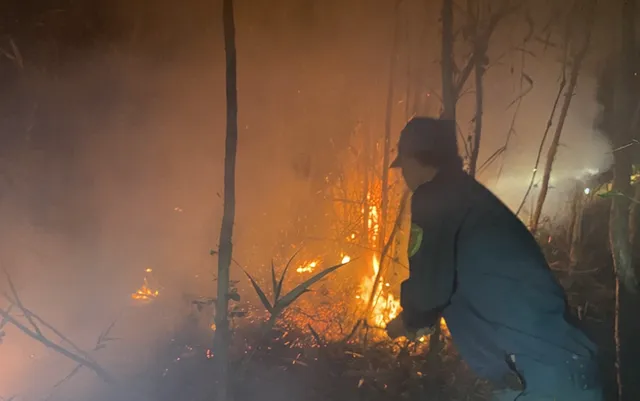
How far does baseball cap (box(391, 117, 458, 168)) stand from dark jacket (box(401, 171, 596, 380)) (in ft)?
0.30

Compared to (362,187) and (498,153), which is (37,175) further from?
(498,153)

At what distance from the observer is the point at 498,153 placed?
4.31 feet

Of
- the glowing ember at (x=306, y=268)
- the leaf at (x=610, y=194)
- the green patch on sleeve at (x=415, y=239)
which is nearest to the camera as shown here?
the green patch on sleeve at (x=415, y=239)

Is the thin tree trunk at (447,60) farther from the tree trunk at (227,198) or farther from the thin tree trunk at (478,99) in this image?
the tree trunk at (227,198)

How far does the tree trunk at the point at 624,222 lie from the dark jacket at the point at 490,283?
34 cm

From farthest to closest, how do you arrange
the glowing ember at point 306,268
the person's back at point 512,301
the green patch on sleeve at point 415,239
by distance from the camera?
the glowing ember at point 306,268 → the green patch on sleeve at point 415,239 → the person's back at point 512,301

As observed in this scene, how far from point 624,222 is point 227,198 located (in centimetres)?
118

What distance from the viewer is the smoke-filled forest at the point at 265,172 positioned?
4.17ft

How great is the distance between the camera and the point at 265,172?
4.24 feet

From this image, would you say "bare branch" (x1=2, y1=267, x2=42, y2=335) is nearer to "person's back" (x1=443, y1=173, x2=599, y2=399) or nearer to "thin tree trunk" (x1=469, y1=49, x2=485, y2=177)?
"person's back" (x1=443, y1=173, x2=599, y2=399)

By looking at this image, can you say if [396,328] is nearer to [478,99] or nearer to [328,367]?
[328,367]

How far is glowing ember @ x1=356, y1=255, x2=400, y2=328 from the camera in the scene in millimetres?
1310

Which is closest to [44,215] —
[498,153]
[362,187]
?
[362,187]

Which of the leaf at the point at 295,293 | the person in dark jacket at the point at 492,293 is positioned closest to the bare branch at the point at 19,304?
the leaf at the point at 295,293
